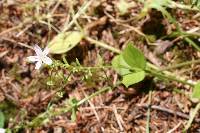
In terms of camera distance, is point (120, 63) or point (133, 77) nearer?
point (133, 77)

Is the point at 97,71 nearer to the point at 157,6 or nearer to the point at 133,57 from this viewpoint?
the point at 133,57

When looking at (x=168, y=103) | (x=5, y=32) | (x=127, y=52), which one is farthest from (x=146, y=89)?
(x=5, y=32)

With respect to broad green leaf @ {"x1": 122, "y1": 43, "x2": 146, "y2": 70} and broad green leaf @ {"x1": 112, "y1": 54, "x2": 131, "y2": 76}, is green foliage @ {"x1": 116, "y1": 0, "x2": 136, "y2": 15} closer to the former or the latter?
broad green leaf @ {"x1": 112, "y1": 54, "x2": 131, "y2": 76}

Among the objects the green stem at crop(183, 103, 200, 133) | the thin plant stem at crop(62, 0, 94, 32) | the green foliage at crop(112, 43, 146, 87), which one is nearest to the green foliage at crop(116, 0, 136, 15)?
the thin plant stem at crop(62, 0, 94, 32)

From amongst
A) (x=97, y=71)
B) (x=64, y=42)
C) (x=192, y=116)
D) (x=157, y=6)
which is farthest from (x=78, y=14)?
(x=192, y=116)

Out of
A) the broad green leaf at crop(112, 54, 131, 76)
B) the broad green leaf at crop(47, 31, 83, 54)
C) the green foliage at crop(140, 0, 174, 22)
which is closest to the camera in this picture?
the broad green leaf at crop(112, 54, 131, 76)
